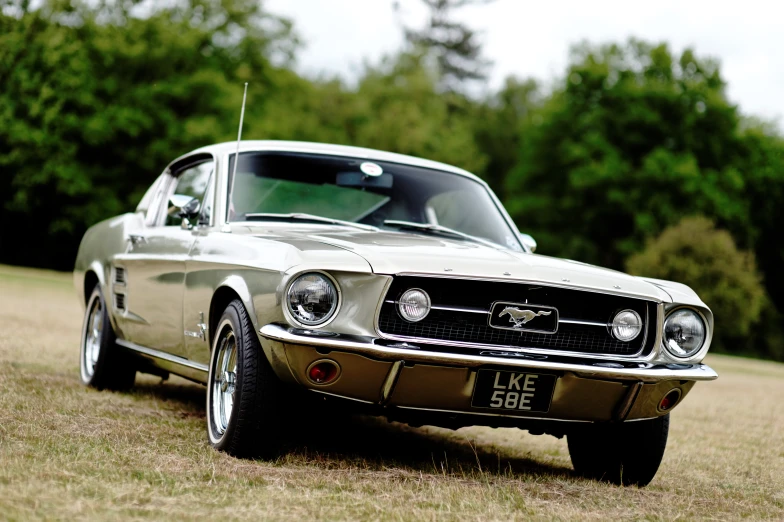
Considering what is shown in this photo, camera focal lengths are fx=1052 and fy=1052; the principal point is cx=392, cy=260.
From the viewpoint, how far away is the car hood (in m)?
4.39

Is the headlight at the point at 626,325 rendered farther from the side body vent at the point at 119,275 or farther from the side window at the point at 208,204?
the side body vent at the point at 119,275

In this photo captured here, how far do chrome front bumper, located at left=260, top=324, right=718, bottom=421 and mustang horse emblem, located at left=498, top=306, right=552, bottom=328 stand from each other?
0.50 feet

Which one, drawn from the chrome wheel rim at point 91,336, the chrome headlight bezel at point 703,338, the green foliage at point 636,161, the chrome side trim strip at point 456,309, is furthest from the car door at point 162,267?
the green foliage at point 636,161

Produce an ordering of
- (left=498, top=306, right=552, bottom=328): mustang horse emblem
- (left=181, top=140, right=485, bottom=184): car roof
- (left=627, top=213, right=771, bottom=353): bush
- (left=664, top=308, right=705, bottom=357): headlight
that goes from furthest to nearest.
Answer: (left=627, top=213, right=771, bottom=353): bush → (left=181, top=140, right=485, bottom=184): car roof → (left=664, top=308, right=705, bottom=357): headlight → (left=498, top=306, right=552, bottom=328): mustang horse emblem

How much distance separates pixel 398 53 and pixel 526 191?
35.5 ft

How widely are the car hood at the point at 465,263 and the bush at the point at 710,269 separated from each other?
100ft

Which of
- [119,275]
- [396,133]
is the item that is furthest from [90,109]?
[119,275]

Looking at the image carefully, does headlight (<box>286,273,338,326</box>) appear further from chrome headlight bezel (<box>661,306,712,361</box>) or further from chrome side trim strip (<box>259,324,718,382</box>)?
chrome headlight bezel (<box>661,306,712,361</box>)

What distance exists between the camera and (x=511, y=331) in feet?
14.7

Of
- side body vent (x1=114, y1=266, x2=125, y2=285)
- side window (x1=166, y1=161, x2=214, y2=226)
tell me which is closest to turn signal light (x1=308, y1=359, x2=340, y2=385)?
side window (x1=166, y1=161, x2=214, y2=226)

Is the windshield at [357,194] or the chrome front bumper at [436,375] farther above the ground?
the windshield at [357,194]

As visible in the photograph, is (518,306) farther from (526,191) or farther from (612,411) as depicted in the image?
(526,191)

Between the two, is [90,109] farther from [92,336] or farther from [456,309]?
[456,309]

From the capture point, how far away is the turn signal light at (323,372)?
14.2 feet
